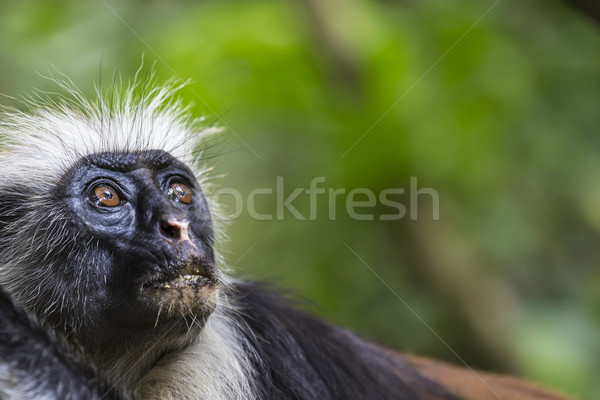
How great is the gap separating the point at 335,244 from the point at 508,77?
115 inches

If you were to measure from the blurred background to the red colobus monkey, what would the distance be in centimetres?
318

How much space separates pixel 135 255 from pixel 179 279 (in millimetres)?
246

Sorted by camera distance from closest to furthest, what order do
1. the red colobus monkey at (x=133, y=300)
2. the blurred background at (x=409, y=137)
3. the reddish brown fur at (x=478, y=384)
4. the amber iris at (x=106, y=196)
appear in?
1. the red colobus monkey at (x=133, y=300)
2. the amber iris at (x=106, y=196)
3. the reddish brown fur at (x=478, y=384)
4. the blurred background at (x=409, y=137)

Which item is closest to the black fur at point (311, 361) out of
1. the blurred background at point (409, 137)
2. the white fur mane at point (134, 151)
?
the white fur mane at point (134, 151)

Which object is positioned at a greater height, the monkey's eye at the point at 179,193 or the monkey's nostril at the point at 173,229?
the monkey's eye at the point at 179,193

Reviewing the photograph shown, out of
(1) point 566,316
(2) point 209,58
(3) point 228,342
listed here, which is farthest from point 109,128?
(1) point 566,316

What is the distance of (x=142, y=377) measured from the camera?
352 centimetres

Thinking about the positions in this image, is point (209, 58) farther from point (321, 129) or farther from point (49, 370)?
point (49, 370)

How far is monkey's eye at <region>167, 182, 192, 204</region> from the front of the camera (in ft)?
11.9

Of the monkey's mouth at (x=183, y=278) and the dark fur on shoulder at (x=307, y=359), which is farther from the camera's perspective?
the dark fur on shoulder at (x=307, y=359)

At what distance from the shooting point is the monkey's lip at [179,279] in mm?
3195

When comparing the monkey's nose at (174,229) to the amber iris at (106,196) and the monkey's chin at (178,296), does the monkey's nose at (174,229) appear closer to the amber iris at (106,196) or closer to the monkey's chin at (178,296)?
the monkey's chin at (178,296)

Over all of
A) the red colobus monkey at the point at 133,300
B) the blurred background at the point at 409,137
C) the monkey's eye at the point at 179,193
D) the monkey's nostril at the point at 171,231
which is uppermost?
the blurred background at the point at 409,137

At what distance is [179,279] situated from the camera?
321 cm
